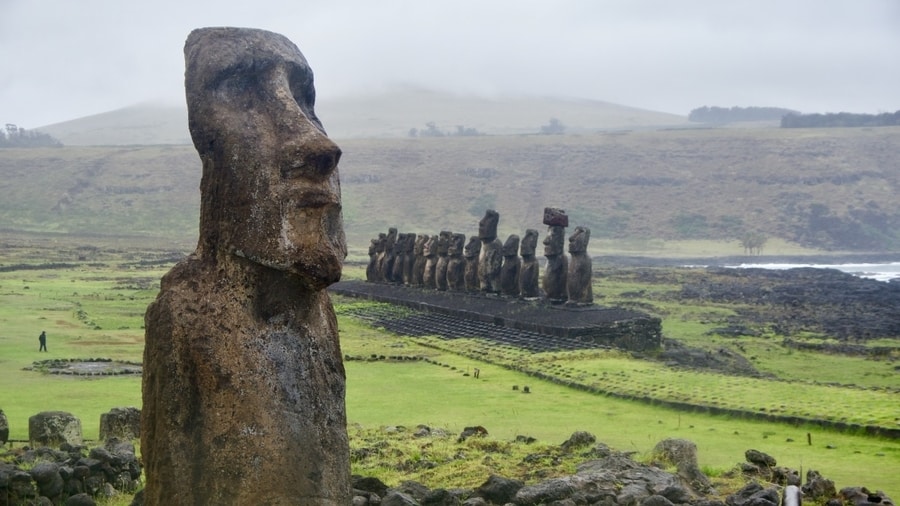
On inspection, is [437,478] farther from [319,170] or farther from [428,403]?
[428,403]

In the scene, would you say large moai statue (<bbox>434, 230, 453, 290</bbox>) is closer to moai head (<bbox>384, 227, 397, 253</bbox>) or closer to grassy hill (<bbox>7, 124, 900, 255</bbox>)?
moai head (<bbox>384, 227, 397, 253</bbox>)

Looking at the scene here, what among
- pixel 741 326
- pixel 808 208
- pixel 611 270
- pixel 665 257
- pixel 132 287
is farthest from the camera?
pixel 808 208

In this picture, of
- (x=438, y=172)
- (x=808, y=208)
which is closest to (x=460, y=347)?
(x=808, y=208)

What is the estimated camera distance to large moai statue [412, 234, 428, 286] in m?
34.2

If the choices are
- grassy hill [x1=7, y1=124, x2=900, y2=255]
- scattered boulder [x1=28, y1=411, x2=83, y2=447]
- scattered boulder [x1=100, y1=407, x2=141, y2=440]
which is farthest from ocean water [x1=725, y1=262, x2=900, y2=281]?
scattered boulder [x1=28, y1=411, x2=83, y2=447]

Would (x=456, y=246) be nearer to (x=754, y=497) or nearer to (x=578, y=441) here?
(x=578, y=441)

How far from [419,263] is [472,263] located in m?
4.39

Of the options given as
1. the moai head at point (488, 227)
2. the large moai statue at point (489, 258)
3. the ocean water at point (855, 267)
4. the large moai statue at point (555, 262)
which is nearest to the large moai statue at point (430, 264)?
the large moai statue at point (489, 258)

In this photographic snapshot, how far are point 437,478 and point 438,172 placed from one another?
101 metres

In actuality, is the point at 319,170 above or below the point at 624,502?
above

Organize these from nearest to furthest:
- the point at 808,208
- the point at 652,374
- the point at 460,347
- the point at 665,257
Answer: the point at 652,374
the point at 460,347
the point at 665,257
the point at 808,208

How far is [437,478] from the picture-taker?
8.99 m

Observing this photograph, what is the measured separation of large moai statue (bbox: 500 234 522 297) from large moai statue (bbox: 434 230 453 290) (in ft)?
12.3

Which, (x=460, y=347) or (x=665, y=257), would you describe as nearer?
(x=460, y=347)
